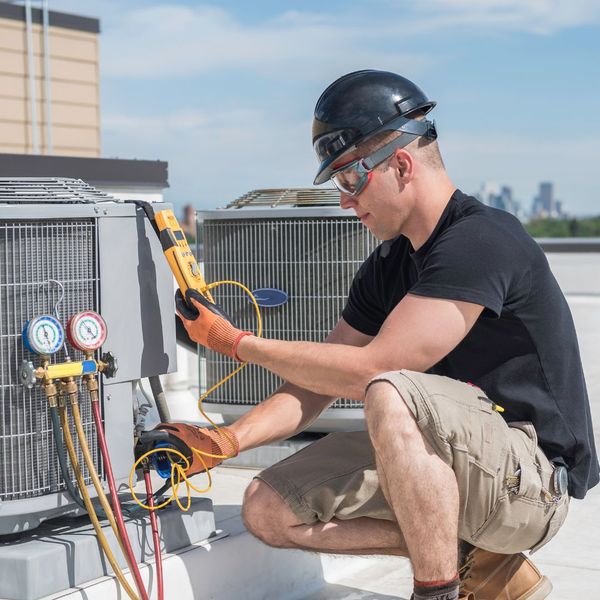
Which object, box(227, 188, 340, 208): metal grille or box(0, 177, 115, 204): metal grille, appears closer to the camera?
box(0, 177, 115, 204): metal grille

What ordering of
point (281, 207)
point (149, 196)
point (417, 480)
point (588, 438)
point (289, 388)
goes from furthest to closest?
point (149, 196) → point (281, 207) → point (289, 388) → point (588, 438) → point (417, 480)

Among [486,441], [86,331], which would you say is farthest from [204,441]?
[486,441]

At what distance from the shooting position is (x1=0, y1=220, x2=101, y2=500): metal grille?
9.30ft

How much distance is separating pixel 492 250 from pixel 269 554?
129 cm

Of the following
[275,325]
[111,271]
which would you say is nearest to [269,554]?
[111,271]

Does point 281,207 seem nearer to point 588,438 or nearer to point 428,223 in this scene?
point 428,223

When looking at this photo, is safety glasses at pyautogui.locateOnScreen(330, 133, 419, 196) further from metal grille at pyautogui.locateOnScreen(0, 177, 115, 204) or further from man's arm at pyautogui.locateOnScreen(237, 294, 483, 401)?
metal grille at pyautogui.locateOnScreen(0, 177, 115, 204)

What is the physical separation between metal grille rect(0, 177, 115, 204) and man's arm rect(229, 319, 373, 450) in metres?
0.81

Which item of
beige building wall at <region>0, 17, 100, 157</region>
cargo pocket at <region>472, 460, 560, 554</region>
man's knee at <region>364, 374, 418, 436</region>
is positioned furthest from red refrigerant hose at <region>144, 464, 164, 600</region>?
beige building wall at <region>0, 17, 100, 157</region>

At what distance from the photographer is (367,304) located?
3393 millimetres

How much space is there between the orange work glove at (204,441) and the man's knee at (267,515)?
0.47ft

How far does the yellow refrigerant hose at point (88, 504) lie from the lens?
2861mm

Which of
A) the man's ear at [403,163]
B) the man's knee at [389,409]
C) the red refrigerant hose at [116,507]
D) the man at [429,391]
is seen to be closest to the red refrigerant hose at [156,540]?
the red refrigerant hose at [116,507]

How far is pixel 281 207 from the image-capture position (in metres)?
4.67
